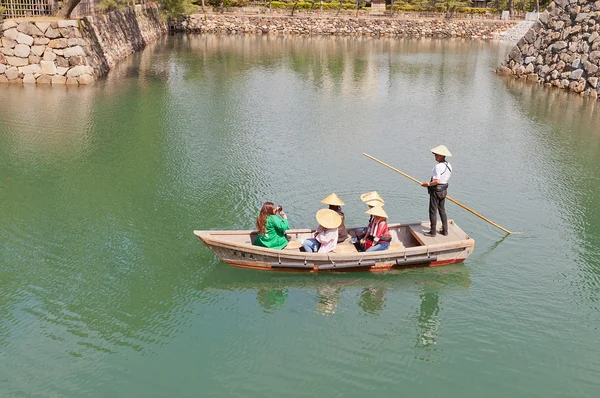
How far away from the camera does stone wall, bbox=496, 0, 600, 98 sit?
30953 millimetres

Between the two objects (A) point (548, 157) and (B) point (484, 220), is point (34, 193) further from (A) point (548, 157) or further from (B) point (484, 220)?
(A) point (548, 157)

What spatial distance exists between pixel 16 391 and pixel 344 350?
5130 mm

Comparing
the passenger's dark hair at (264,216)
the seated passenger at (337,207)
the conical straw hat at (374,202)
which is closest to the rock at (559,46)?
the conical straw hat at (374,202)

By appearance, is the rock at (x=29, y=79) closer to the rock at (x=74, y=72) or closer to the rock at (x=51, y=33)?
the rock at (x=74, y=72)

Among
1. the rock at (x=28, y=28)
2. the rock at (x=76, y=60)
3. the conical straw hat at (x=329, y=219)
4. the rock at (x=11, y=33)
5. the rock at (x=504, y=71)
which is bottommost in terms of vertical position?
the conical straw hat at (x=329, y=219)

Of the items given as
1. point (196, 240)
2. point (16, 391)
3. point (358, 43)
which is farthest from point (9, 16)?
point (358, 43)

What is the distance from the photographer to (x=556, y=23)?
34.0 meters

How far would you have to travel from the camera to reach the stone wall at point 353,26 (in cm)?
6150

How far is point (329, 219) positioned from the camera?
1163 centimetres

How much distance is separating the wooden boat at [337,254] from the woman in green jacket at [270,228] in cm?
25

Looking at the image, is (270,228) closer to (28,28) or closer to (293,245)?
(293,245)

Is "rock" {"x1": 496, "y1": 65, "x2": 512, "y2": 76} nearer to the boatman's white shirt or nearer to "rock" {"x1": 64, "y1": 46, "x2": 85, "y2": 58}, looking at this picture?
Answer: "rock" {"x1": 64, "y1": 46, "x2": 85, "y2": 58}

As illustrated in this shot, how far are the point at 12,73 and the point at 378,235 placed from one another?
23.6 metres

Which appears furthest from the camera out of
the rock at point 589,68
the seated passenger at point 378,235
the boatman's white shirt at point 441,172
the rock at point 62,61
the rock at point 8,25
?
the rock at point 589,68
